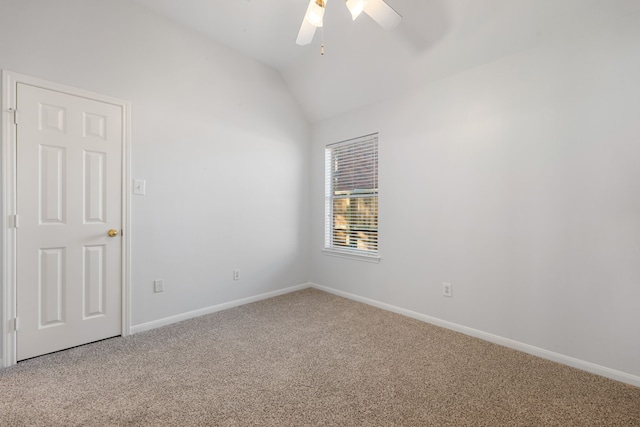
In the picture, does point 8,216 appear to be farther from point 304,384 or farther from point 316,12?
point 316,12

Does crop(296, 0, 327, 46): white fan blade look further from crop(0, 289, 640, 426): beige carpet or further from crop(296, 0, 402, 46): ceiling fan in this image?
crop(0, 289, 640, 426): beige carpet

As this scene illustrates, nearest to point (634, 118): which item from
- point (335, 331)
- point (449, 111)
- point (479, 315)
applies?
point (449, 111)

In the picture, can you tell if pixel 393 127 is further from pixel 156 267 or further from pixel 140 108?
pixel 156 267

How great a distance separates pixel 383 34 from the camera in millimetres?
2621

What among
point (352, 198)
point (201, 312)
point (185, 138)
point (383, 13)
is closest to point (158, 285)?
A: point (201, 312)

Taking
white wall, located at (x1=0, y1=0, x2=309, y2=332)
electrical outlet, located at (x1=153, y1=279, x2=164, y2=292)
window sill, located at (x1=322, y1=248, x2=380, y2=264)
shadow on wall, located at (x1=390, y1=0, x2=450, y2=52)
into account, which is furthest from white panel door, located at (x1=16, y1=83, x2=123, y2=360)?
shadow on wall, located at (x1=390, y1=0, x2=450, y2=52)

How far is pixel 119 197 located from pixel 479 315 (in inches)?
134

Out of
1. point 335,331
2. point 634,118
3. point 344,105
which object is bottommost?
point 335,331

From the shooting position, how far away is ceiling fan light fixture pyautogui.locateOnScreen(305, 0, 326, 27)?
1785mm

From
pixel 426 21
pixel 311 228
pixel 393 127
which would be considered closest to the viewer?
pixel 426 21

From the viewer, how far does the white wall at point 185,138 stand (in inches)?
87.4

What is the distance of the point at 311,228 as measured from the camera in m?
4.13

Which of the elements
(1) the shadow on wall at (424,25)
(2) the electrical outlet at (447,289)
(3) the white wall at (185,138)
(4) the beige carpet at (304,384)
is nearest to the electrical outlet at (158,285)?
(3) the white wall at (185,138)

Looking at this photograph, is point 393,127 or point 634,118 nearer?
point 634,118
